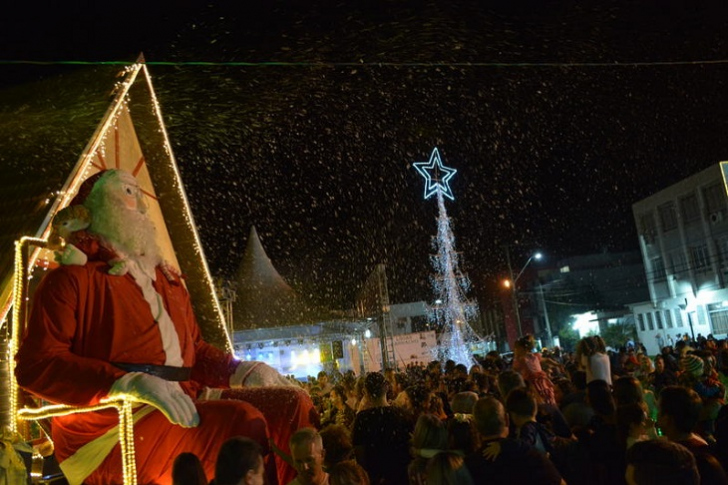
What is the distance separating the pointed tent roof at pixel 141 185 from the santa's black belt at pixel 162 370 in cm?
94

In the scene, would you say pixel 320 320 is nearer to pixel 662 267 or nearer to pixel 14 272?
pixel 14 272

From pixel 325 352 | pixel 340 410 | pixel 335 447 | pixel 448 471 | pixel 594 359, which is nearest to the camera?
pixel 448 471

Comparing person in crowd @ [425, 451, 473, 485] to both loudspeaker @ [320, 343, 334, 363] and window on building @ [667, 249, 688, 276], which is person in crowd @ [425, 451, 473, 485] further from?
window on building @ [667, 249, 688, 276]

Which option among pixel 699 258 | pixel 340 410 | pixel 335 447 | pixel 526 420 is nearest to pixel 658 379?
pixel 340 410

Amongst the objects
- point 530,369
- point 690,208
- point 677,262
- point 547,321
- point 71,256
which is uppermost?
point 690,208

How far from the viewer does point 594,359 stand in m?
6.21

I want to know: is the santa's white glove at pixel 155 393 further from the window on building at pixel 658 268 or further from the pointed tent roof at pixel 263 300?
the window on building at pixel 658 268

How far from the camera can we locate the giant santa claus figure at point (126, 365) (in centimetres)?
305

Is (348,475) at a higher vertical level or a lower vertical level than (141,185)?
lower

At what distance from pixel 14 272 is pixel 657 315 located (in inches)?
1452

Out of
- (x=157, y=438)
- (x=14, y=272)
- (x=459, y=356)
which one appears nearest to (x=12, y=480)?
(x=157, y=438)

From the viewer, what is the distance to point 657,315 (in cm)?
3491

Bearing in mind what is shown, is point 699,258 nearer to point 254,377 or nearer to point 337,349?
point 337,349

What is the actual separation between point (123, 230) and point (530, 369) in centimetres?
462
